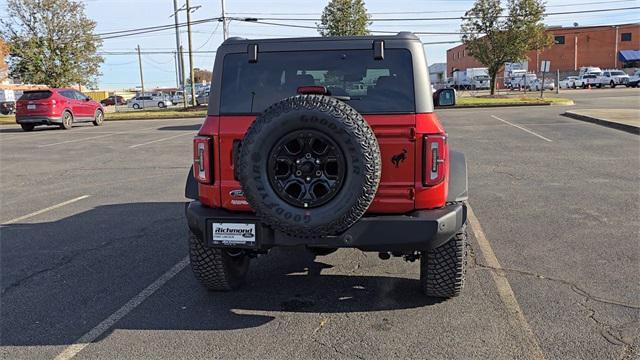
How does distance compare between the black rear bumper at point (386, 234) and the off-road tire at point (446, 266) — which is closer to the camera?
the black rear bumper at point (386, 234)

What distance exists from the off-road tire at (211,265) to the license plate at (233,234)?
17.6 inches

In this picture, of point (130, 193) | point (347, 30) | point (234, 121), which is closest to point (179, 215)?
point (130, 193)

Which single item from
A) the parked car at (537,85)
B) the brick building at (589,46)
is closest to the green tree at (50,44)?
the parked car at (537,85)

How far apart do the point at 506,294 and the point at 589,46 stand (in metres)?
86.0

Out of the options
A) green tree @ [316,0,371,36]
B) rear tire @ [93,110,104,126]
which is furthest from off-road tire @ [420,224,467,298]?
green tree @ [316,0,371,36]

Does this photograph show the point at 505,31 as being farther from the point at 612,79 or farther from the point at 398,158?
the point at 398,158

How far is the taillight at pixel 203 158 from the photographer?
3.75 meters

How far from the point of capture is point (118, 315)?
3934 millimetres

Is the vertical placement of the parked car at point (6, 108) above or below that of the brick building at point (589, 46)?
below

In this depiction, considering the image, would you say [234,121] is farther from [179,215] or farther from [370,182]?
[179,215]

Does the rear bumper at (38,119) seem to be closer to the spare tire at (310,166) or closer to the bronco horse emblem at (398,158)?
the spare tire at (310,166)

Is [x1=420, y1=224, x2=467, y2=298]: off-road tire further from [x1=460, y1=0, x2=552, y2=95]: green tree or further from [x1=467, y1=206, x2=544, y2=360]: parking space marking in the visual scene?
[x1=460, y1=0, x2=552, y2=95]: green tree

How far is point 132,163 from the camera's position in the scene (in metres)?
11.9

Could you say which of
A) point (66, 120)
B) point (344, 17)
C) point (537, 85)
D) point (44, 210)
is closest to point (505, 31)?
point (344, 17)
